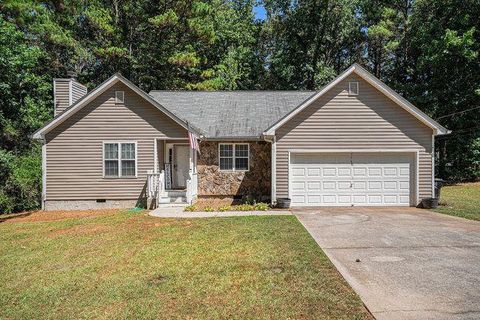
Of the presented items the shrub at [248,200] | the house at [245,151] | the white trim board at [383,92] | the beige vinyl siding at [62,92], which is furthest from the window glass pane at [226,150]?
the beige vinyl siding at [62,92]

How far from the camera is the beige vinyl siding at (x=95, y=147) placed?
1444 cm

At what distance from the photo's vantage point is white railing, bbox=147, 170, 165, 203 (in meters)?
14.1

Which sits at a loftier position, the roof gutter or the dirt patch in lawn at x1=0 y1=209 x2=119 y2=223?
the roof gutter

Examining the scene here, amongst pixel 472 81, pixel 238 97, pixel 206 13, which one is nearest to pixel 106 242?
pixel 238 97

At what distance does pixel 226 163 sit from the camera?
1614 cm

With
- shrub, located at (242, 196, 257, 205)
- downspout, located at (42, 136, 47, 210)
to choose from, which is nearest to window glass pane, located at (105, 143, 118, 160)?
downspout, located at (42, 136, 47, 210)

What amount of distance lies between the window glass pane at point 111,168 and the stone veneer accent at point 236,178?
3.95m

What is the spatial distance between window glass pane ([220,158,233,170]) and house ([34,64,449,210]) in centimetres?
5

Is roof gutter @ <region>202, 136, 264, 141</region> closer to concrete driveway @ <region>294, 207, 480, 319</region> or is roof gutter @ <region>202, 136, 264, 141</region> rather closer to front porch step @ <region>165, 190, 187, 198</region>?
front porch step @ <region>165, 190, 187, 198</region>

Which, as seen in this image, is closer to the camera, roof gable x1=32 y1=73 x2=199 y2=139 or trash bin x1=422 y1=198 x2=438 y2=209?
trash bin x1=422 y1=198 x2=438 y2=209

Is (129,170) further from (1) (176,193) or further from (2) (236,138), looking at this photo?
(2) (236,138)

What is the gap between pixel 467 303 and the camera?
15.2ft

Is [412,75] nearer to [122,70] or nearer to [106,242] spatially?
[122,70]

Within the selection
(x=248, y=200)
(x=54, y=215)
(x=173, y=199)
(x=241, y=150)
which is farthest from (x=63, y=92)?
(x=248, y=200)
